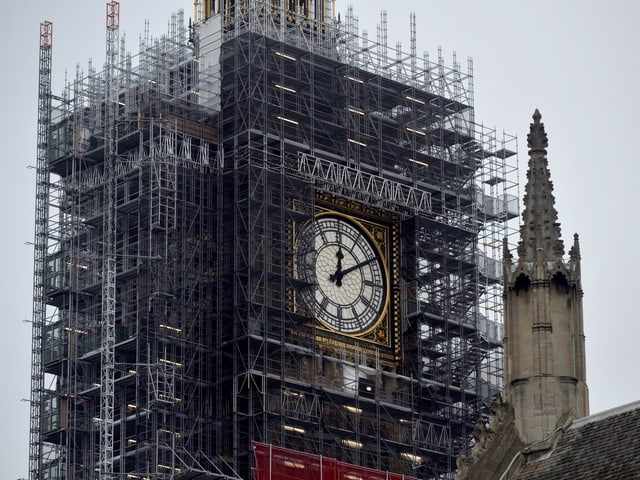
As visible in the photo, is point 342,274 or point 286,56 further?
point 342,274

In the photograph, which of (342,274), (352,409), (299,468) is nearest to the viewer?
(299,468)

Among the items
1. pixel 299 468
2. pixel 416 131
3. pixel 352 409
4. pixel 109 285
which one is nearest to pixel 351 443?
pixel 352 409

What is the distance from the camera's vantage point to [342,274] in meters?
96.1

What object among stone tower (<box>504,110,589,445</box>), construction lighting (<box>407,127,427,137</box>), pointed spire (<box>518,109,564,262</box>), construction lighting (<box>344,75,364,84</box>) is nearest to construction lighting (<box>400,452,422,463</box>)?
construction lighting (<box>407,127,427,137</box>)

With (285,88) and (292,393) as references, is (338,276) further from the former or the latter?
(285,88)

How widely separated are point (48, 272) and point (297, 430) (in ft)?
39.5

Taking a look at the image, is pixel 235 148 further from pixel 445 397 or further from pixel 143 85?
pixel 445 397

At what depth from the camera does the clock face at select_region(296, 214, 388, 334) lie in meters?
94.9

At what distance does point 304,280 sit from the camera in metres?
93.6

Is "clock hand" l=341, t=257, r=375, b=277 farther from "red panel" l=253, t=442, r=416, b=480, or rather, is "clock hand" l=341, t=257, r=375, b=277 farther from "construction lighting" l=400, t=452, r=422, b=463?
"red panel" l=253, t=442, r=416, b=480

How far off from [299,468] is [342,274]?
1059 centimetres

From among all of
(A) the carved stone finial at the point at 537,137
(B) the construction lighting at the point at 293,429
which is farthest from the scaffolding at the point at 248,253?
(A) the carved stone finial at the point at 537,137

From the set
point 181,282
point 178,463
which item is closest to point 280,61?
point 181,282

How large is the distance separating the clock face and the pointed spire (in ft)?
111
